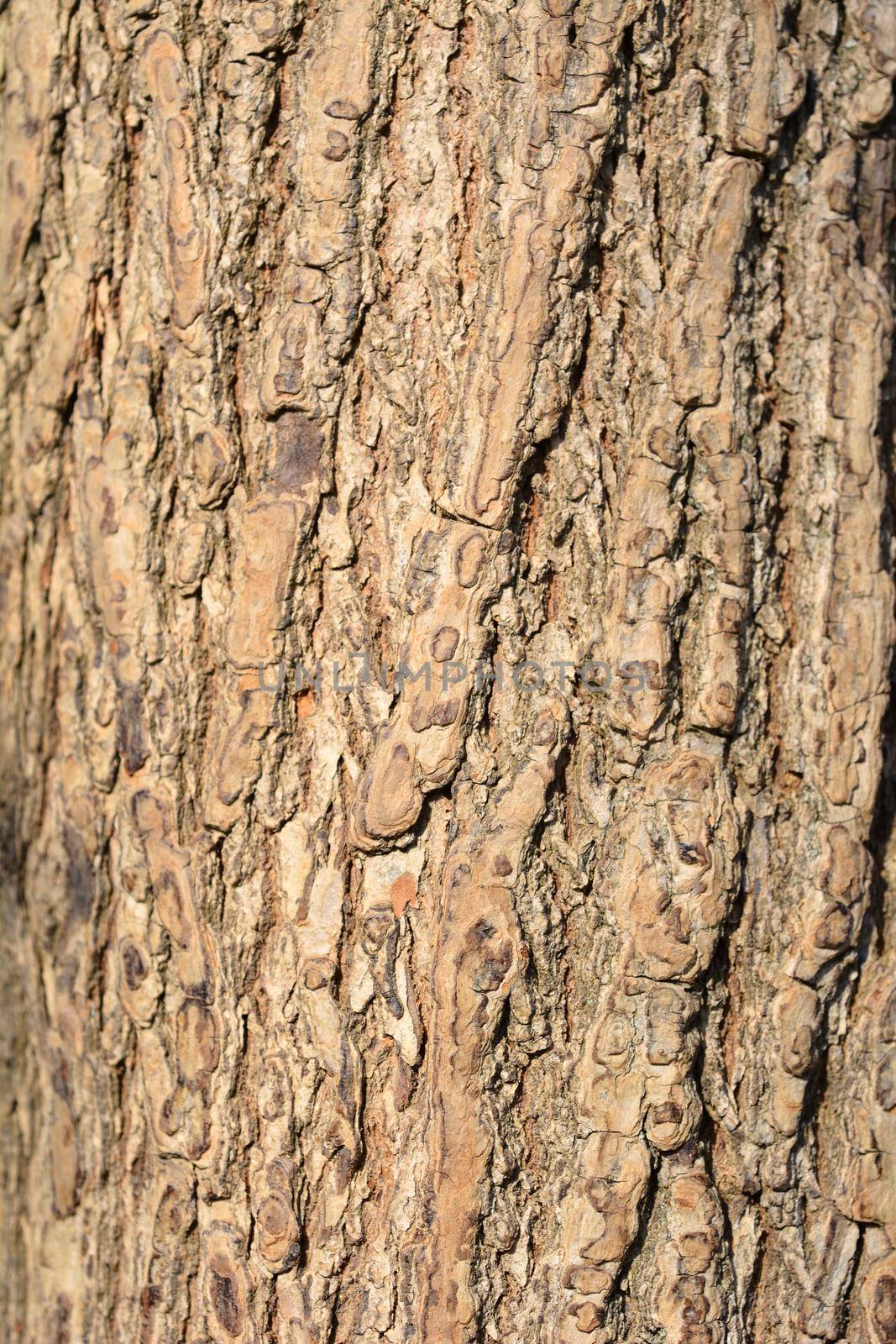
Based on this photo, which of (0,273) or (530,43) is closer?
(530,43)

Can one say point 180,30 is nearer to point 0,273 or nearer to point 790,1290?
point 0,273

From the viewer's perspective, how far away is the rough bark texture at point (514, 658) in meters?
1.07

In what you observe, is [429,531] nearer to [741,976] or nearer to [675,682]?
[675,682]

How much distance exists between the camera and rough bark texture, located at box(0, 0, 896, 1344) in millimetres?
1073

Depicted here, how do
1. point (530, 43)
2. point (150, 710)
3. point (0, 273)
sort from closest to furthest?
point (530, 43) → point (150, 710) → point (0, 273)

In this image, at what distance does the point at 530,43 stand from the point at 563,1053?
0.95 meters

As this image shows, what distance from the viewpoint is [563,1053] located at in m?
1.09

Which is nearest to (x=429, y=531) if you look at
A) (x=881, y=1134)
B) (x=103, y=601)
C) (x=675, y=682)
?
(x=675, y=682)

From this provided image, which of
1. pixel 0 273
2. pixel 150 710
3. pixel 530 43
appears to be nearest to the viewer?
pixel 530 43

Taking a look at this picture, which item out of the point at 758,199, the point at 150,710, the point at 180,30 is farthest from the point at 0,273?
the point at 758,199

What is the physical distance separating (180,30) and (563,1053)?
1.08 meters

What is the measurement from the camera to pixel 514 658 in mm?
1078

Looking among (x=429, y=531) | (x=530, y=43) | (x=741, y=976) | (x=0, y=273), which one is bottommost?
(x=741, y=976)

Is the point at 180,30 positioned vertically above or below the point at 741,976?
above
